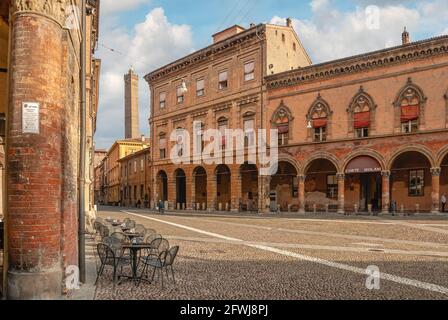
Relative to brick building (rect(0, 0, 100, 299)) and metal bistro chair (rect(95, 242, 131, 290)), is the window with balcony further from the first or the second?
brick building (rect(0, 0, 100, 299))

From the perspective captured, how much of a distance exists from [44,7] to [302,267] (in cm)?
739

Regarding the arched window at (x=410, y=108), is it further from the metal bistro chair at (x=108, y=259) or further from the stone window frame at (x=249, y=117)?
the metal bistro chair at (x=108, y=259)

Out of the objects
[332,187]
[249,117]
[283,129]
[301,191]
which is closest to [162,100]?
[249,117]

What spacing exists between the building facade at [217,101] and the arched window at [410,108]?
10.5 m

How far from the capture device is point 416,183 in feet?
89.7

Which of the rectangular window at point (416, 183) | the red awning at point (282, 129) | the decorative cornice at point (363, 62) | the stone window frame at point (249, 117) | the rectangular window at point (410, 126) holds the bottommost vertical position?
the rectangular window at point (416, 183)

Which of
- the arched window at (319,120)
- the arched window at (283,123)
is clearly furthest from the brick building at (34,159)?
the arched window at (283,123)

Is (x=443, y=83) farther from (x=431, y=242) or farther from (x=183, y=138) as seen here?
(x=183, y=138)

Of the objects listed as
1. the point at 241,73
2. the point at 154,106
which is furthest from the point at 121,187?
the point at 241,73

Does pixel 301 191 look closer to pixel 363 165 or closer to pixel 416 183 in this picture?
pixel 363 165

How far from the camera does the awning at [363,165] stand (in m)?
26.9

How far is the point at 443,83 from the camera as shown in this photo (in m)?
24.5

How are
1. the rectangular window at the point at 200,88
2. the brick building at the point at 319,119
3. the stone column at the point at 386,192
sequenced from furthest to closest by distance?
the rectangular window at the point at 200,88 → the stone column at the point at 386,192 → the brick building at the point at 319,119

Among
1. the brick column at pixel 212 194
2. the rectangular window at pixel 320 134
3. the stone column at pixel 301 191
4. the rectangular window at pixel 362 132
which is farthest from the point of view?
the brick column at pixel 212 194
